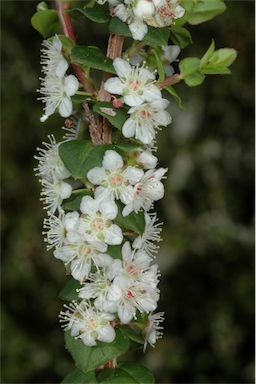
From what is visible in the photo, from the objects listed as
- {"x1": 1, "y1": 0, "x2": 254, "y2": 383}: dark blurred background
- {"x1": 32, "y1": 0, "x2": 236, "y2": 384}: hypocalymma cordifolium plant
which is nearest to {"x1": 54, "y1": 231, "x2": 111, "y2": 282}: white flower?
{"x1": 32, "y1": 0, "x2": 236, "y2": 384}: hypocalymma cordifolium plant

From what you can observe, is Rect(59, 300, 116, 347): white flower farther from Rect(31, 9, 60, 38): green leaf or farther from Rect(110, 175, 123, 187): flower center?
Rect(31, 9, 60, 38): green leaf

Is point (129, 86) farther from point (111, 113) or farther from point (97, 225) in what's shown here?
point (97, 225)

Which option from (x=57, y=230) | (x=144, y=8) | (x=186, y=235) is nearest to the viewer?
(x=144, y=8)

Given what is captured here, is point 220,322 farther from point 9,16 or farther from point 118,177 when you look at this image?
point 118,177

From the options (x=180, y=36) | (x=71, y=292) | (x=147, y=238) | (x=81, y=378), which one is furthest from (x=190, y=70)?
(x=81, y=378)

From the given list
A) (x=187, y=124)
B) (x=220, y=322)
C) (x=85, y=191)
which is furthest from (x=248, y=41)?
(x=85, y=191)

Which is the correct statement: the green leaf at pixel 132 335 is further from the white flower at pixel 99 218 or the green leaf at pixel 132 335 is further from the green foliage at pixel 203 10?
the green foliage at pixel 203 10
